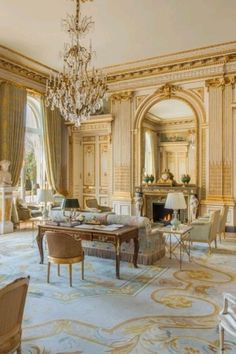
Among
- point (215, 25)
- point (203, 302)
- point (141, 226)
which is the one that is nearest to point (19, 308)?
point (203, 302)

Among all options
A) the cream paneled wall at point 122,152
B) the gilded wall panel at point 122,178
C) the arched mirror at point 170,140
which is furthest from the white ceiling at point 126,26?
the gilded wall panel at point 122,178

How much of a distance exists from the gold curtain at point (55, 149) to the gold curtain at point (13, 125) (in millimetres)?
1097

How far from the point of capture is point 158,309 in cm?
338

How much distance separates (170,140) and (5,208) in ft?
16.6

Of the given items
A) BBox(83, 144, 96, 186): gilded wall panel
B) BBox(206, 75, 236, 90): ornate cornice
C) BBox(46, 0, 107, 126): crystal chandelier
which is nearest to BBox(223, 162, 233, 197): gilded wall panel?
BBox(206, 75, 236, 90): ornate cornice

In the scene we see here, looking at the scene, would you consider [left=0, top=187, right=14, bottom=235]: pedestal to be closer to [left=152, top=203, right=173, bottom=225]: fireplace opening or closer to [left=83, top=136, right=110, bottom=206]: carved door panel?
[left=83, top=136, right=110, bottom=206]: carved door panel

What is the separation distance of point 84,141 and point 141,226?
619cm

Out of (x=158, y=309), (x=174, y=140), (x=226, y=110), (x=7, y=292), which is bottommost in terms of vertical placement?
(x=158, y=309)

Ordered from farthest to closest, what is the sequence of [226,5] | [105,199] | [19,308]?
[105,199]
[226,5]
[19,308]

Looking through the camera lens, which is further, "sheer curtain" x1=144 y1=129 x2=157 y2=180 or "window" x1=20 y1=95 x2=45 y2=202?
"window" x1=20 y1=95 x2=45 y2=202

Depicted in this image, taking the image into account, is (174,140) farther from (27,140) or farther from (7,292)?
(7,292)

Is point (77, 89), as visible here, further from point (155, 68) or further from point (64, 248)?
point (155, 68)

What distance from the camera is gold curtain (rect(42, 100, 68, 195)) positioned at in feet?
32.0

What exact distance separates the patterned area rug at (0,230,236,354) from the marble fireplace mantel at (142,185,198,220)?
10.5 feet
